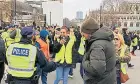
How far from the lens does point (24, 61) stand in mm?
5883

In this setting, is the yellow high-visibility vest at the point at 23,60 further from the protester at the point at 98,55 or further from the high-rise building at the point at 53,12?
the high-rise building at the point at 53,12

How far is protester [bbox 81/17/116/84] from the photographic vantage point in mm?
4879

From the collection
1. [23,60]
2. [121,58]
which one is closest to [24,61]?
[23,60]

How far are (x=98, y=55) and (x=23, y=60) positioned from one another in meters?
1.46

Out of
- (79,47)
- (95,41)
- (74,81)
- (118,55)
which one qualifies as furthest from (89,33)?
(79,47)

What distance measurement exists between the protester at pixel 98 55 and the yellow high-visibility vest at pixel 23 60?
1058mm

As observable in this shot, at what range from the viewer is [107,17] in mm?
106188

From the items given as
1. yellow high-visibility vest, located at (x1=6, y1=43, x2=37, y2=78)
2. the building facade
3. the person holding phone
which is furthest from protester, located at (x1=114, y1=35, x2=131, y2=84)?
the building facade

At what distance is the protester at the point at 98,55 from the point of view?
16.0 feet

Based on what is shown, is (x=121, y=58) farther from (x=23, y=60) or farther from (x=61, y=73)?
(x=23, y=60)

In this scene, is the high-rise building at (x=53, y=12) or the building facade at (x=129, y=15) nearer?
the high-rise building at (x=53, y=12)

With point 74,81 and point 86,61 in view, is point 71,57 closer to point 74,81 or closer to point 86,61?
point 74,81

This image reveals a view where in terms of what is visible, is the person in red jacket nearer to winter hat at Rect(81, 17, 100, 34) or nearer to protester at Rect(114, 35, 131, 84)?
protester at Rect(114, 35, 131, 84)

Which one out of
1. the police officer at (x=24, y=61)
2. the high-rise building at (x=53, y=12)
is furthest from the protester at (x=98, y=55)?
the high-rise building at (x=53, y=12)
